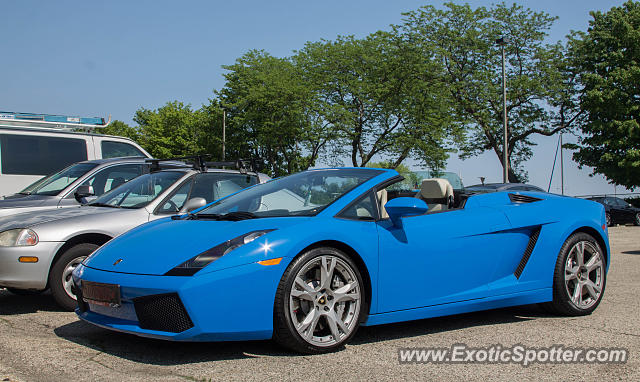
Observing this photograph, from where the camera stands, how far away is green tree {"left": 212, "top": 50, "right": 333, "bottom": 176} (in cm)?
3903

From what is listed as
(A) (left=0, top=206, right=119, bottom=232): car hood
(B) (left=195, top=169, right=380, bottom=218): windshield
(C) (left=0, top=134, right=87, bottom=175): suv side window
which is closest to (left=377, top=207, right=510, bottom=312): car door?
(B) (left=195, top=169, right=380, bottom=218): windshield

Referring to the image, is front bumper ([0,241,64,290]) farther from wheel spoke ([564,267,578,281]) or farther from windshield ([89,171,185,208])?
wheel spoke ([564,267,578,281])

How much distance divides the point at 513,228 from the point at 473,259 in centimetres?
52

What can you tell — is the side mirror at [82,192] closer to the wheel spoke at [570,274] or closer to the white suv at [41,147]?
the white suv at [41,147]

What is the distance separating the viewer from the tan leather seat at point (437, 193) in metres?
4.96

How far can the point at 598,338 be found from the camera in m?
4.34

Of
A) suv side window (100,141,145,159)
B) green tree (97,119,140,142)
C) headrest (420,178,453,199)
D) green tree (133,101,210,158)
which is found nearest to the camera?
headrest (420,178,453,199)

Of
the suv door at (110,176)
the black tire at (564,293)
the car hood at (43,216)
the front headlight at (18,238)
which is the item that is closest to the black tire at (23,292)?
the car hood at (43,216)

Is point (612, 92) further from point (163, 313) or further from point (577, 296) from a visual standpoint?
point (163, 313)

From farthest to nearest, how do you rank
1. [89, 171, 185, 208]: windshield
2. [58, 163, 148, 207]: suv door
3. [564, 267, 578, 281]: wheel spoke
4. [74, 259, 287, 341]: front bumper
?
[58, 163, 148, 207]: suv door
[89, 171, 185, 208]: windshield
[564, 267, 578, 281]: wheel spoke
[74, 259, 287, 341]: front bumper

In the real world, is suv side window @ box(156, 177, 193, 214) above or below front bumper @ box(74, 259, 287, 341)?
above

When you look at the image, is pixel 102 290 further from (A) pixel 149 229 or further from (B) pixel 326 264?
(B) pixel 326 264

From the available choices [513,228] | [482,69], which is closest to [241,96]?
[482,69]

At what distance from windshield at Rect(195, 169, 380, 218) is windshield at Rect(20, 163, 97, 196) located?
3.76 metres
